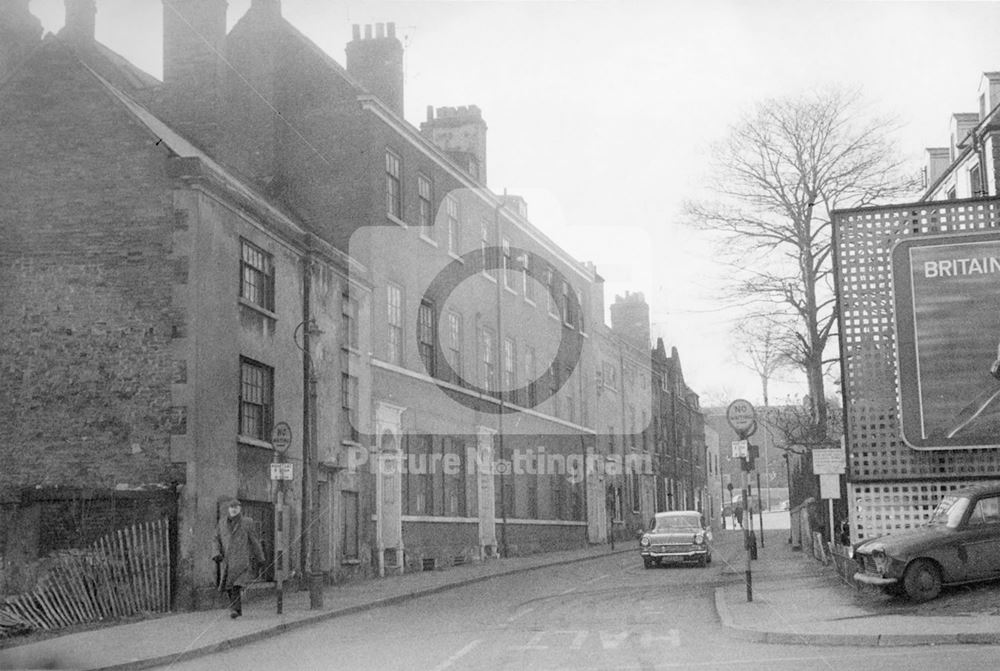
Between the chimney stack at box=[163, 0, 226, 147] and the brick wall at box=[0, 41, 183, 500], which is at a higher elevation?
the chimney stack at box=[163, 0, 226, 147]

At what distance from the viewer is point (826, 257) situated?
35219 millimetres

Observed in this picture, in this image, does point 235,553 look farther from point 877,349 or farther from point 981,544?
point 877,349

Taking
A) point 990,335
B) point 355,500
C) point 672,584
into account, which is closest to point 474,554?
point 355,500

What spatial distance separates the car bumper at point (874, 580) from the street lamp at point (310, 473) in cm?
846

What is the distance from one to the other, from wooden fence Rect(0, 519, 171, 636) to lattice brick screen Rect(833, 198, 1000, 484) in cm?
1168

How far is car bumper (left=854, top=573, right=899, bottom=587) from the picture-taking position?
54.1ft

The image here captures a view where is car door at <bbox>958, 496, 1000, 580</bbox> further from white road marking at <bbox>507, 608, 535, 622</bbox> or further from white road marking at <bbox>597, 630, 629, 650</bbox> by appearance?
white road marking at <bbox>507, 608, 535, 622</bbox>

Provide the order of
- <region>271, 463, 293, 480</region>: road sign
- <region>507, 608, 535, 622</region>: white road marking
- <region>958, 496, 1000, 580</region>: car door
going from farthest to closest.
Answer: <region>271, 463, 293, 480</region>: road sign → <region>507, 608, 535, 622</region>: white road marking → <region>958, 496, 1000, 580</region>: car door

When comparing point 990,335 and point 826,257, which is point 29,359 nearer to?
point 990,335

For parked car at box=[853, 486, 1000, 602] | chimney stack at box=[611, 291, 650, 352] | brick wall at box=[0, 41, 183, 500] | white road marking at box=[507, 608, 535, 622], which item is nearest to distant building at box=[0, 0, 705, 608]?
brick wall at box=[0, 41, 183, 500]

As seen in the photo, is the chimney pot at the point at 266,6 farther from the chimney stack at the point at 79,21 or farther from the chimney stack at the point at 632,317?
the chimney stack at the point at 632,317

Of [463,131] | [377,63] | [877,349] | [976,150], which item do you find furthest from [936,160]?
[877,349]

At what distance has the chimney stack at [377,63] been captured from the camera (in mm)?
33719

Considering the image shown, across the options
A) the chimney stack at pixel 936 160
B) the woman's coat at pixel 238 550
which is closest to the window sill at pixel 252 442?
the woman's coat at pixel 238 550
